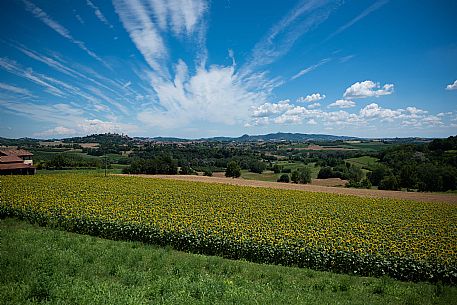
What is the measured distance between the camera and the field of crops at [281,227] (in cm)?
1298

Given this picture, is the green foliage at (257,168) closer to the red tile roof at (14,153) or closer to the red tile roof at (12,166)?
the red tile roof at (12,166)

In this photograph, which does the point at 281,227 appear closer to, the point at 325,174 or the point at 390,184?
the point at 390,184

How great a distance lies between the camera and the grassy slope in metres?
6.57

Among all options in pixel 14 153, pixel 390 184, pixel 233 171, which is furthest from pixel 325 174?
pixel 14 153

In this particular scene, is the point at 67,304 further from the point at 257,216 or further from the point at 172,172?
the point at 172,172

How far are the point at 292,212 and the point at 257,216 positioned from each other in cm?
364

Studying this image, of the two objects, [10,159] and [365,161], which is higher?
[10,159]

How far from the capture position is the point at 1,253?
9.57 meters

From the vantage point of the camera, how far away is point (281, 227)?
17359 mm

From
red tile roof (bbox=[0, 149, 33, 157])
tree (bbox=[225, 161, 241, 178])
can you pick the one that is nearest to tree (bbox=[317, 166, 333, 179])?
tree (bbox=[225, 161, 241, 178])

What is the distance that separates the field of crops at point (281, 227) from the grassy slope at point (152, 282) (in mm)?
1273

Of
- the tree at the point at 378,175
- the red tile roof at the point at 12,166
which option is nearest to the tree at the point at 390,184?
the tree at the point at 378,175

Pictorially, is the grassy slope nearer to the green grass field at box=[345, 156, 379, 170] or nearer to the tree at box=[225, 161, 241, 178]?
the tree at box=[225, 161, 241, 178]

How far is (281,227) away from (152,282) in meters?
10.9
